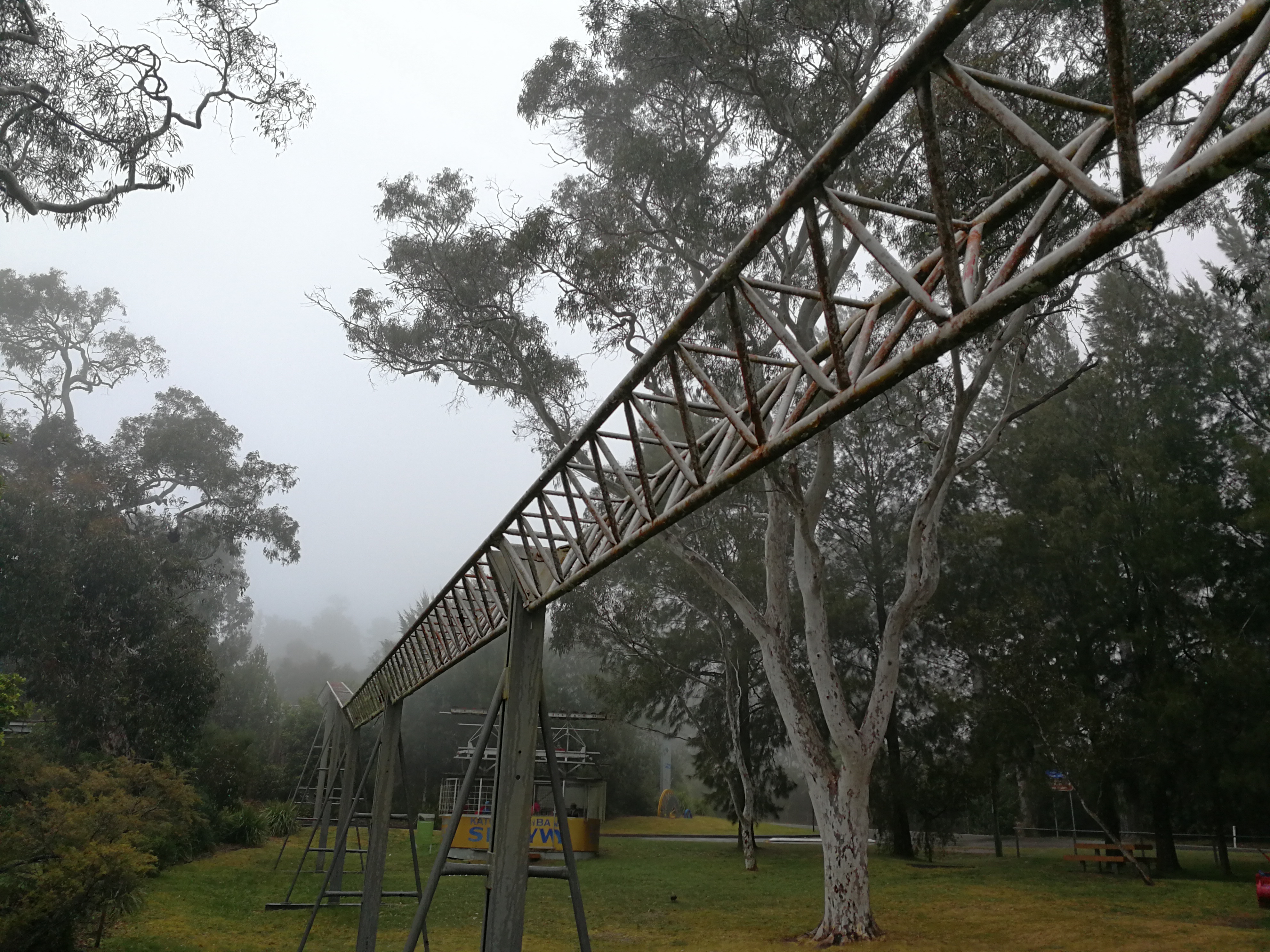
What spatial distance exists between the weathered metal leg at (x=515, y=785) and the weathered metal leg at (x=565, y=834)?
0.32 feet

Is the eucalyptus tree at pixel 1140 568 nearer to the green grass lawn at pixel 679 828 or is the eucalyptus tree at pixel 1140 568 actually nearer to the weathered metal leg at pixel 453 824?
the green grass lawn at pixel 679 828

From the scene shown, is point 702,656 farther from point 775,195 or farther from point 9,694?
point 9,694

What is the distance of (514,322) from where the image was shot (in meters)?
14.2

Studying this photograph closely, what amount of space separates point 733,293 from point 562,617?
1923 cm

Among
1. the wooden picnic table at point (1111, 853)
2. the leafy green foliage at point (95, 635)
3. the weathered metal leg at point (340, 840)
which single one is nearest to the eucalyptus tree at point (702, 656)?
the wooden picnic table at point (1111, 853)

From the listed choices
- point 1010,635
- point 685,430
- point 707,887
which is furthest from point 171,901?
point 1010,635

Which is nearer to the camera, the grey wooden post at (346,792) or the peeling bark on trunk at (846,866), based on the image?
the grey wooden post at (346,792)

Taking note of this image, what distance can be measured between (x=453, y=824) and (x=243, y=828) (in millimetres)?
20493

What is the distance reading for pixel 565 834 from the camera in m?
4.96

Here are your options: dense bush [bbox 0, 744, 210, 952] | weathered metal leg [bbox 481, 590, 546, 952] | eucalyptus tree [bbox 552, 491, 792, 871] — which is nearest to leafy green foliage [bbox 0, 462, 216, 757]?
eucalyptus tree [bbox 552, 491, 792, 871]

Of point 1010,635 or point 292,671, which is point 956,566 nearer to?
point 1010,635

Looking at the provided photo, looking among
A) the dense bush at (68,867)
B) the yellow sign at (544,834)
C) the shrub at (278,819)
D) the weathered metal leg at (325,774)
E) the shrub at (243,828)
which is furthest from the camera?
the shrub at (278,819)

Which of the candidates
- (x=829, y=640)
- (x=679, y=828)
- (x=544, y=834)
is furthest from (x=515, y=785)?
(x=679, y=828)

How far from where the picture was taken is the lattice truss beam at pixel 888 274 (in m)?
1.79
